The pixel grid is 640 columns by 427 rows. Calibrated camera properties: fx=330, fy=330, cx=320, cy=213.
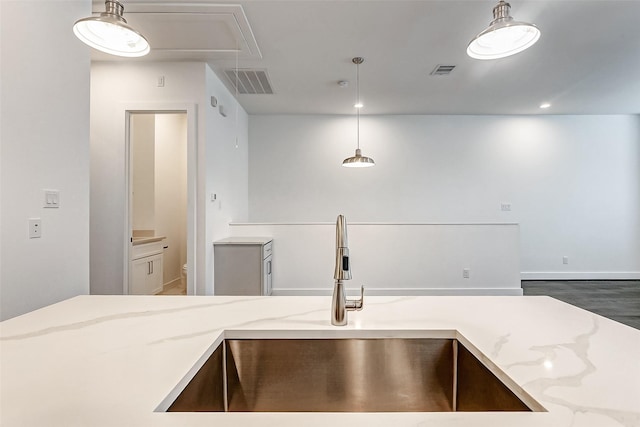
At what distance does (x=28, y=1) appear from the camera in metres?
1.50

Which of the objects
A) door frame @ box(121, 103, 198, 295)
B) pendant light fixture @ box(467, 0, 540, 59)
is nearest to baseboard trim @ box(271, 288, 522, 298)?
door frame @ box(121, 103, 198, 295)

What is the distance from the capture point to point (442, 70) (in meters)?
3.72

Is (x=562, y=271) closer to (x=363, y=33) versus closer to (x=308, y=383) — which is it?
(x=363, y=33)

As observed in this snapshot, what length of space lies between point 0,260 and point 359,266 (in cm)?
352

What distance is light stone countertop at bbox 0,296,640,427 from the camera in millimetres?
514

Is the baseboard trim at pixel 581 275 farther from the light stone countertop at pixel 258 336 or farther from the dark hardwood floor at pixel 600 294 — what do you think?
the light stone countertop at pixel 258 336

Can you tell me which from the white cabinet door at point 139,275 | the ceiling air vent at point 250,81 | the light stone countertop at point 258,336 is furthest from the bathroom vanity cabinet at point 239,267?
the light stone countertop at point 258,336

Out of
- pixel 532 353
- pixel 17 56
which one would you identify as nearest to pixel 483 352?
pixel 532 353

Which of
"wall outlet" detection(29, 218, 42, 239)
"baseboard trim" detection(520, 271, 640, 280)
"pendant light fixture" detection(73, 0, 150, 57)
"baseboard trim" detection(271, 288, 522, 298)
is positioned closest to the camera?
"pendant light fixture" detection(73, 0, 150, 57)

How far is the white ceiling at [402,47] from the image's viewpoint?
2570 millimetres

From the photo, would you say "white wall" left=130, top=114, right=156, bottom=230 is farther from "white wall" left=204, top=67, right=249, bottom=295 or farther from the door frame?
the door frame

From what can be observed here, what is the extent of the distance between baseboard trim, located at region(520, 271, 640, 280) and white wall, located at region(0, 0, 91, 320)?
606cm

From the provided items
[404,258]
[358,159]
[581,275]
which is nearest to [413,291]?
[404,258]

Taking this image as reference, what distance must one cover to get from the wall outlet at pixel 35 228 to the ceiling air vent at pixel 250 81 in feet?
8.59
